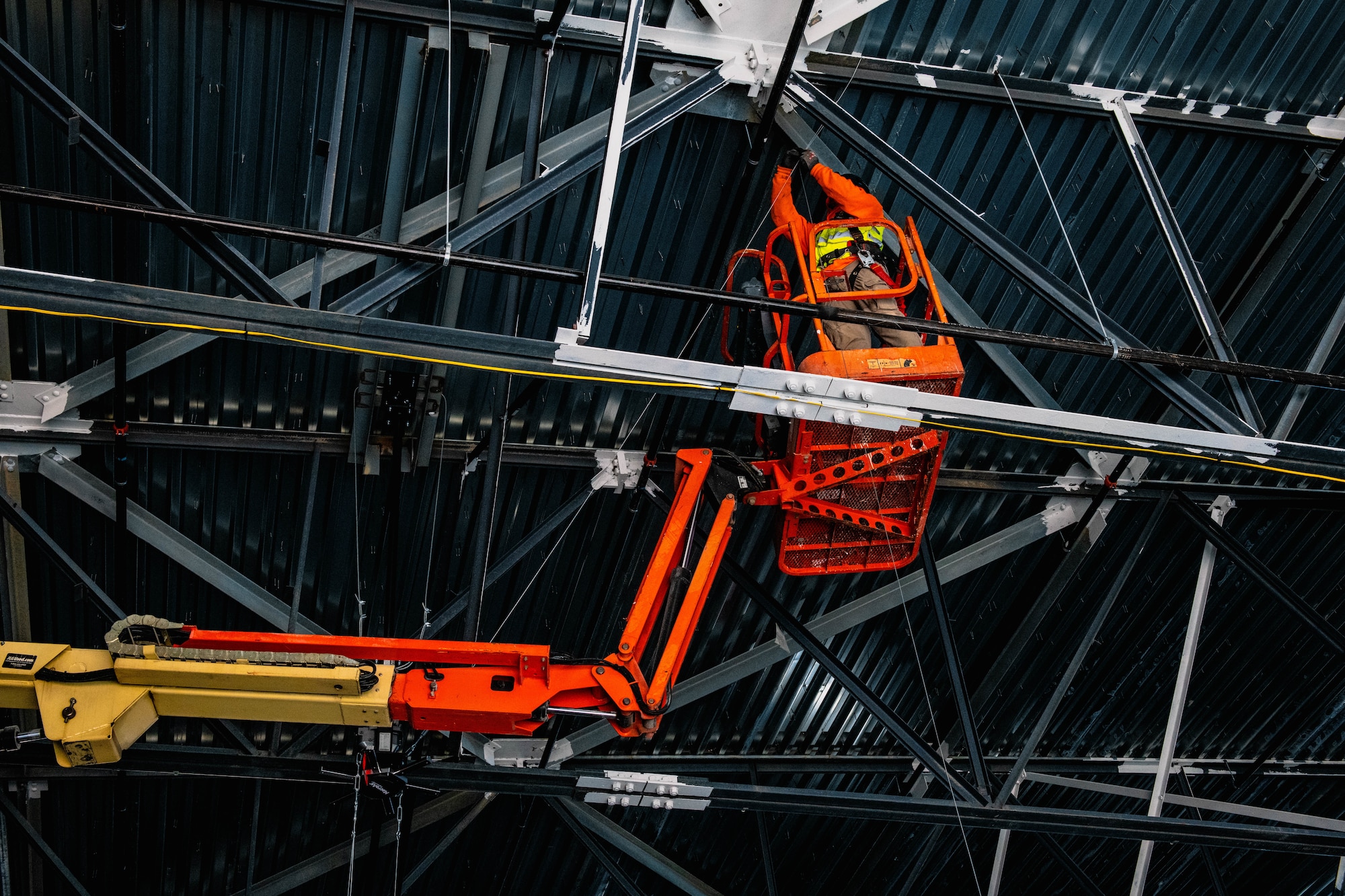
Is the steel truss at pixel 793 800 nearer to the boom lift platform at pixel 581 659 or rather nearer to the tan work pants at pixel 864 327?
the boom lift platform at pixel 581 659

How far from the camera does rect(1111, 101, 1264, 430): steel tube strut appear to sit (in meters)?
10.2

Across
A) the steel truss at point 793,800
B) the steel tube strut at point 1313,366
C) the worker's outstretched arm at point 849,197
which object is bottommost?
the steel truss at point 793,800

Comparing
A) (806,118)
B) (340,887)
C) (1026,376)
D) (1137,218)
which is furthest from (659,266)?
(340,887)

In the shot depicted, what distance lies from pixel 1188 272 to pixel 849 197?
293 cm

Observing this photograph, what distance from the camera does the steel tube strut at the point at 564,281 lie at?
26.6 ft

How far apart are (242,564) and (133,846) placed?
3692 millimetres

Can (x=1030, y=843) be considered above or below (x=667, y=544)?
below

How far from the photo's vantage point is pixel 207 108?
32.0 ft

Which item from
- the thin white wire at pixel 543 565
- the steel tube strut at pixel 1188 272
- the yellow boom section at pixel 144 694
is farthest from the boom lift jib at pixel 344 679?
the steel tube strut at pixel 1188 272

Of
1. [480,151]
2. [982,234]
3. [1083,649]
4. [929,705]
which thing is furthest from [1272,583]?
[480,151]

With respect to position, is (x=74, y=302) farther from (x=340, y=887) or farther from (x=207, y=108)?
(x=340, y=887)

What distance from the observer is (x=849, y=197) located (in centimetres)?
998

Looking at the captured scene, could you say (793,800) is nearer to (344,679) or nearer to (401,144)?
(344,679)

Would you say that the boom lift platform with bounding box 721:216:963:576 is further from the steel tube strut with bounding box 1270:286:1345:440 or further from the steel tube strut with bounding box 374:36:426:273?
the steel tube strut with bounding box 1270:286:1345:440
